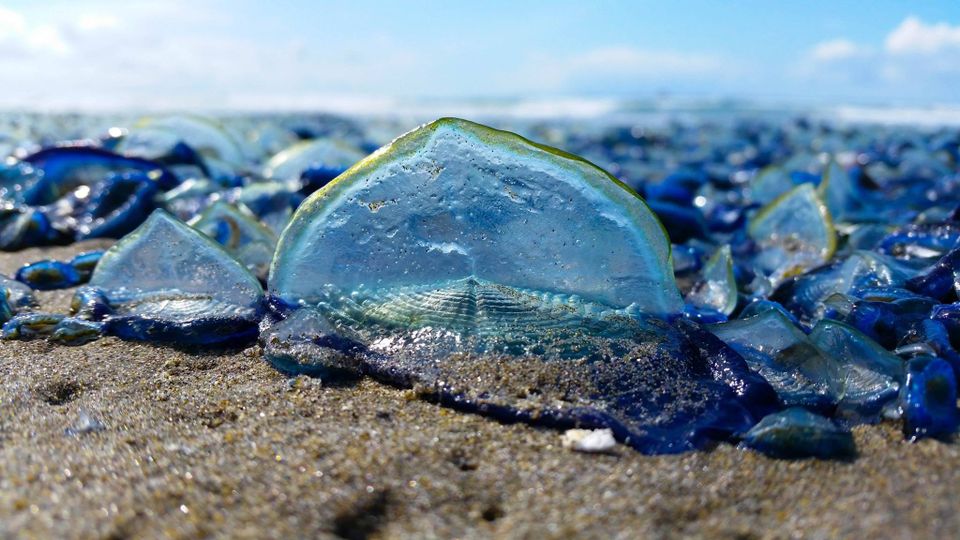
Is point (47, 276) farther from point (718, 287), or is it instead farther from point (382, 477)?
point (718, 287)

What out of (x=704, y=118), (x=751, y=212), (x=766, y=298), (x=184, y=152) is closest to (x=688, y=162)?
(x=751, y=212)

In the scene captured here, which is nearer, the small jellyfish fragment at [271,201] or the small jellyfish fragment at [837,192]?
the small jellyfish fragment at [271,201]

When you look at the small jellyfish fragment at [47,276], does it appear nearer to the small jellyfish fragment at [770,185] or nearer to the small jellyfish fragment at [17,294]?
the small jellyfish fragment at [17,294]

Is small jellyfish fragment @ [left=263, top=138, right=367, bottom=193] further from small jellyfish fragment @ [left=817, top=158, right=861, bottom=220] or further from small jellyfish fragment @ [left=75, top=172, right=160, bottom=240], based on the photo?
small jellyfish fragment @ [left=817, top=158, right=861, bottom=220]

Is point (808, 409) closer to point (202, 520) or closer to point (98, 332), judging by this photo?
point (202, 520)

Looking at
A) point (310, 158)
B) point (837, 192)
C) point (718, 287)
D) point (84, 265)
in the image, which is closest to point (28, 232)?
point (84, 265)

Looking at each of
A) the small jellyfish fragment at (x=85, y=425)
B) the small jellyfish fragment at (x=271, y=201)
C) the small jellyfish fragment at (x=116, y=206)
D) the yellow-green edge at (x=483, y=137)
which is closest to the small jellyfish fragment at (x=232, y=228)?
the small jellyfish fragment at (x=271, y=201)
